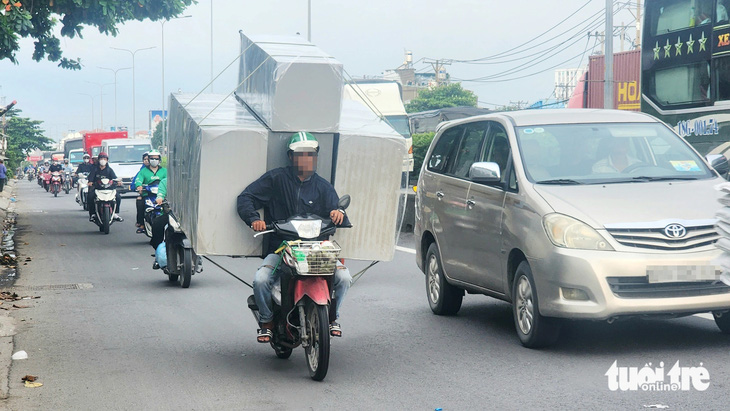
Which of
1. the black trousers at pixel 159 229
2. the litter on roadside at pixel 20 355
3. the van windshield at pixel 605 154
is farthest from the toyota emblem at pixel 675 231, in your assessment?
the black trousers at pixel 159 229

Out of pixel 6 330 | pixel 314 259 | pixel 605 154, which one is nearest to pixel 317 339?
pixel 314 259

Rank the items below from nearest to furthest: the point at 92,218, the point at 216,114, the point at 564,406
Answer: the point at 564,406 < the point at 216,114 < the point at 92,218

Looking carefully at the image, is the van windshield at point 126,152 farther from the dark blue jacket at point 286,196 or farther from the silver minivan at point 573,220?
the dark blue jacket at point 286,196

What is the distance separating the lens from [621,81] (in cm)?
3027

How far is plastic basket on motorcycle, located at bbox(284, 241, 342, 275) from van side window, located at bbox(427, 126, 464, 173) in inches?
139

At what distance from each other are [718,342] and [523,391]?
2132mm

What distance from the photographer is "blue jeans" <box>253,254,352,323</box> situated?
22.6 feet

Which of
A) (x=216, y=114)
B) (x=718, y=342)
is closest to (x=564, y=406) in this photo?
(x=718, y=342)

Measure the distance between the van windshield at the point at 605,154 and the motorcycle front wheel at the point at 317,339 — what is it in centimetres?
231

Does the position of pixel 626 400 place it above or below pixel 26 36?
below

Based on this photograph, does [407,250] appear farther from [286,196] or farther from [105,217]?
[286,196]

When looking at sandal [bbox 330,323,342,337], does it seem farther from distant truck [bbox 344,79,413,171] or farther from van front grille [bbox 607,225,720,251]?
distant truck [bbox 344,79,413,171]

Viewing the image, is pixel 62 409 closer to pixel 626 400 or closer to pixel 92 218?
pixel 626 400

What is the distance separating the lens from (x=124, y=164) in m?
35.2
